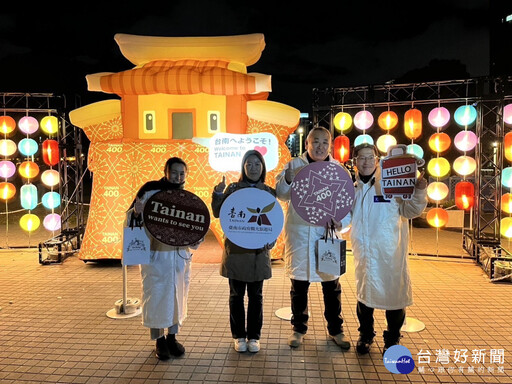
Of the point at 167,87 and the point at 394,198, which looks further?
the point at 167,87

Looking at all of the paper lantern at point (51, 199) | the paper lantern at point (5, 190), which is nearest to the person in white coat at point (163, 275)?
the paper lantern at point (51, 199)

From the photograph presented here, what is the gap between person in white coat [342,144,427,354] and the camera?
11.9 feet

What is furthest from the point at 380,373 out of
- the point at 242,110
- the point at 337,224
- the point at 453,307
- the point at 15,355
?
the point at 242,110

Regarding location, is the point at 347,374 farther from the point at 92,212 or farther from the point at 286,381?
the point at 92,212

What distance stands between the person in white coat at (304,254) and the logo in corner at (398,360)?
1.49 ft

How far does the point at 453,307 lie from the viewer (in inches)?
212

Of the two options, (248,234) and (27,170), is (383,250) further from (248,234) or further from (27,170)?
(27,170)

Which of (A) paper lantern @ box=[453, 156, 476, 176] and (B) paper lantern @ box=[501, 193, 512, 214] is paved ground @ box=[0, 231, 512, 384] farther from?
(A) paper lantern @ box=[453, 156, 476, 176]

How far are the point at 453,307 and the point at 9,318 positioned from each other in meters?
5.93

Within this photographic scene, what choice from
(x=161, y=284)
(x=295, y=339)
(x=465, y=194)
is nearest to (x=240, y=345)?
(x=295, y=339)

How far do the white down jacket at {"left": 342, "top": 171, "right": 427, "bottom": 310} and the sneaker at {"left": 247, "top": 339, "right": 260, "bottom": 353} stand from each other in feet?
3.83

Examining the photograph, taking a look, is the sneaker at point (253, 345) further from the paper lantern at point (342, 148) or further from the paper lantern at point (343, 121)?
the paper lantern at point (343, 121)

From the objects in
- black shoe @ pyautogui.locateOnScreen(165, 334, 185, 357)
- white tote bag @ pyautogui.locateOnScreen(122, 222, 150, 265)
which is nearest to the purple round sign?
white tote bag @ pyautogui.locateOnScreen(122, 222, 150, 265)

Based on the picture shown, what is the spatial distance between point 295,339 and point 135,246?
1914mm
